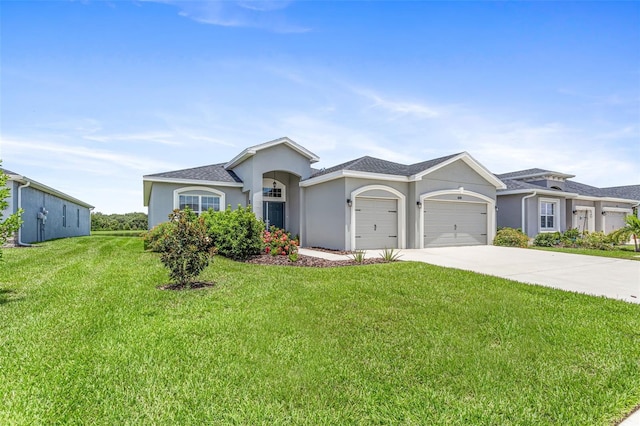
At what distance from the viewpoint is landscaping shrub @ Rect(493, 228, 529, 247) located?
15781 millimetres

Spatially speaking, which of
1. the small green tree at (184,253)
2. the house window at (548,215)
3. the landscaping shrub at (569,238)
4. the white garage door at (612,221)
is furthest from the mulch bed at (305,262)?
the white garage door at (612,221)

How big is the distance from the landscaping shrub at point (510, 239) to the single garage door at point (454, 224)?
633 millimetres

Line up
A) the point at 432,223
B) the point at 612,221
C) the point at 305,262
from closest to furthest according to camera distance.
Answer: the point at 305,262
the point at 432,223
the point at 612,221

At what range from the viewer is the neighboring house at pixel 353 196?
13656 mm

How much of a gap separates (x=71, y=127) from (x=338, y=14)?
11382mm

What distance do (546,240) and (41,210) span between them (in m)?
28.1

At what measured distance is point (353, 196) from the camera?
13219 millimetres

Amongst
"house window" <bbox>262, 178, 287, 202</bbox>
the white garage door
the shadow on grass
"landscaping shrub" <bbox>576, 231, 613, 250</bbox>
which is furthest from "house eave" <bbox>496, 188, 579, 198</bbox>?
the shadow on grass

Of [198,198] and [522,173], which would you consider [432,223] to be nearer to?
[198,198]

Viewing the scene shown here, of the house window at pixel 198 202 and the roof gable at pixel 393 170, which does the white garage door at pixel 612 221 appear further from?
the house window at pixel 198 202

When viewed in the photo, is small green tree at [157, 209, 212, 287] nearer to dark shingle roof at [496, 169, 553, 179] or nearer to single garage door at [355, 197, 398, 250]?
single garage door at [355, 197, 398, 250]

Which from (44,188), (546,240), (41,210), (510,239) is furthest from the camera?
(41,210)

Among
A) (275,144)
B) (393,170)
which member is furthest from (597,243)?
(275,144)

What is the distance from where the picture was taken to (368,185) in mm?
13594
